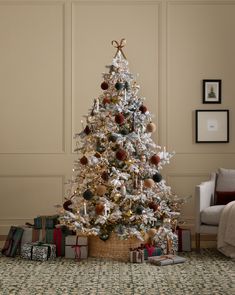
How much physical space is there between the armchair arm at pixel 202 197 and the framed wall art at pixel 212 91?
112 cm

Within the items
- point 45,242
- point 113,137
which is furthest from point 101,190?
point 45,242

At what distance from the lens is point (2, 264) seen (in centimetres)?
545

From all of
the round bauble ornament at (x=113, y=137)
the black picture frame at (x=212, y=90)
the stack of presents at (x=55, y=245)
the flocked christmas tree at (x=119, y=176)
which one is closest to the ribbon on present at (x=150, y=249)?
the stack of presents at (x=55, y=245)

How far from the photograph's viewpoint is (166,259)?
216 inches

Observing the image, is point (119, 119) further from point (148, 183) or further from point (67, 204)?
point (67, 204)

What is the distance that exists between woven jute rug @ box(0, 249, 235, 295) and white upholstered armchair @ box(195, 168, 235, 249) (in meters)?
0.30

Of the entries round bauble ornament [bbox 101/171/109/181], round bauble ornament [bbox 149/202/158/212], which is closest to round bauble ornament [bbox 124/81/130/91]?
round bauble ornament [bbox 101/171/109/181]

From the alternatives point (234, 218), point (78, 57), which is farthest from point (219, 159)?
point (78, 57)

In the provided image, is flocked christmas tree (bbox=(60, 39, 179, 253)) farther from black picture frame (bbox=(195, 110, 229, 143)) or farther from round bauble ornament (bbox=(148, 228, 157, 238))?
black picture frame (bbox=(195, 110, 229, 143))

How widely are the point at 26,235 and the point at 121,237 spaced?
3.40ft

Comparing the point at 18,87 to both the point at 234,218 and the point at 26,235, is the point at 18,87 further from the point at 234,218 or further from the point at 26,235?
the point at 234,218

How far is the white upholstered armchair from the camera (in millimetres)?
5945

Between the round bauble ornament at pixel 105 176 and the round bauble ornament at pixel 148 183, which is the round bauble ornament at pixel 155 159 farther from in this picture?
the round bauble ornament at pixel 105 176

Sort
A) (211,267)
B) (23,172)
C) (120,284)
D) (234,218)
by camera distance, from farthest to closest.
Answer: (23,172) < (234,218) < (211,267) < (120,284)
